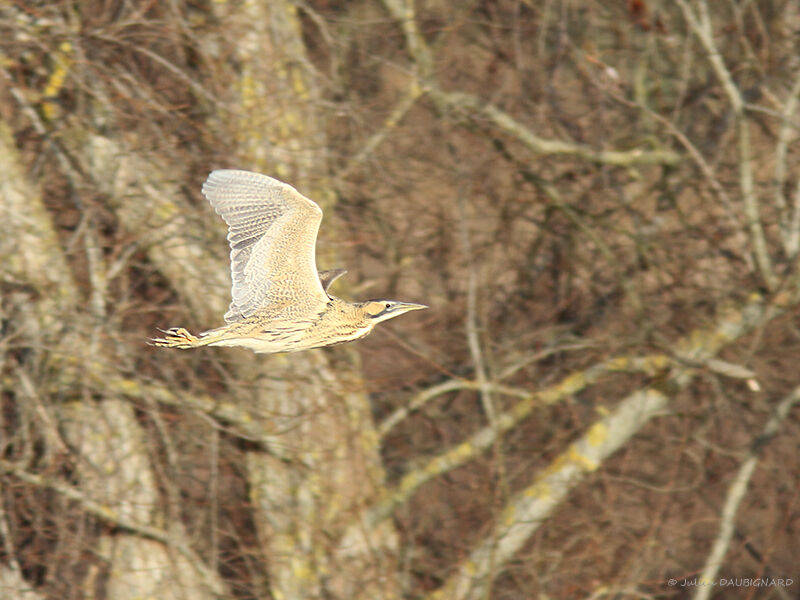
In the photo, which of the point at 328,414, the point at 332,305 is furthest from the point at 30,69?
the point at 332,305

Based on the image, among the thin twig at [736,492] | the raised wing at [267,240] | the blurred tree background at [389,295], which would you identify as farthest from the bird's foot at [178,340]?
the thin twig at [736,492]

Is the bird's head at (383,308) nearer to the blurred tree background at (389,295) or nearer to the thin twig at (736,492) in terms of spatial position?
the blurred tree background at (389,295)

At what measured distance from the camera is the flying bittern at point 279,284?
2.55 m

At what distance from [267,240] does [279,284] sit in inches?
4.8

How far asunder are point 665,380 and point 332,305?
2797 millimetres

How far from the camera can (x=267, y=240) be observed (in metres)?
2.62

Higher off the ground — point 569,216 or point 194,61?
point 194,61

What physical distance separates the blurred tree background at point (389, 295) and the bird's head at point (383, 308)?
1.07m

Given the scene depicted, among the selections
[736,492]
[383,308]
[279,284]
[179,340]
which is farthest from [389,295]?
[179,340]

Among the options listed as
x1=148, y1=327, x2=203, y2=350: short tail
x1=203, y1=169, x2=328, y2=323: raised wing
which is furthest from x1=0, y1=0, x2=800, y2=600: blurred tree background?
x1=148, y1=327, x2=203, y2=350: short tail

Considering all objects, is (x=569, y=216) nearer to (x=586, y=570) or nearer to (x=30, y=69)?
(x=586, y=570)

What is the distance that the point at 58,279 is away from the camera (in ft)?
13.2

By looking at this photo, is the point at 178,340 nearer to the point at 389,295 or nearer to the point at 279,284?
the point at 279,284

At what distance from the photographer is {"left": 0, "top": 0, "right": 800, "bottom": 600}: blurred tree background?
3.98m
